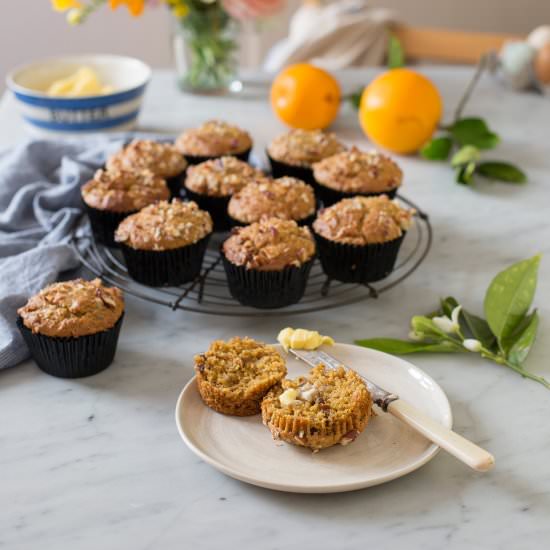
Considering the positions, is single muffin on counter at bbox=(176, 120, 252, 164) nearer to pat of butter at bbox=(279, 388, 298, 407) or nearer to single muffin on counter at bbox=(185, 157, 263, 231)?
single muffin on counter at bbox=(185, 157, 263, 231)

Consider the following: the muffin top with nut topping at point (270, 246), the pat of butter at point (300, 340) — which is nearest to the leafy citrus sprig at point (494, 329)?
the pat of butter at point (300, 340)

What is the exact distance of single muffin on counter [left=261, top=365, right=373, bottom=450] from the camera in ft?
4.17

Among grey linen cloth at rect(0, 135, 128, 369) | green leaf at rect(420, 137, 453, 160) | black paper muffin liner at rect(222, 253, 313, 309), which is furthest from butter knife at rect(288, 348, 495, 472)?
green leaf at rect(420, 137, 453, 160)

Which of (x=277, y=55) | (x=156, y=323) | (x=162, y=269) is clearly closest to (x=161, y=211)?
(x=162, y=269)

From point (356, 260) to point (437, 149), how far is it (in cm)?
90

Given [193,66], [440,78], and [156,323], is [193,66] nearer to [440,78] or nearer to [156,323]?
[440,78]

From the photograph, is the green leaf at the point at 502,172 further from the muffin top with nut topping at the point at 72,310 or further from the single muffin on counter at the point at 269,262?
the muffin top with nut topping at the point at 72,310

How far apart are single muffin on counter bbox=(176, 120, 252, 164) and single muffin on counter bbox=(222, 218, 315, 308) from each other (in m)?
0.52

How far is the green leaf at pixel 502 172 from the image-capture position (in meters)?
2.43

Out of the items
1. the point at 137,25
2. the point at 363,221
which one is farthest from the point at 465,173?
the point at 137,25

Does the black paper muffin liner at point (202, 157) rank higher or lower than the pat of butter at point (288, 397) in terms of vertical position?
lower

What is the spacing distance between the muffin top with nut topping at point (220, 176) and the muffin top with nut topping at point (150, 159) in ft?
0.18

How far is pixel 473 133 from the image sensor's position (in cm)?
257

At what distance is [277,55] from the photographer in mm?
3684
